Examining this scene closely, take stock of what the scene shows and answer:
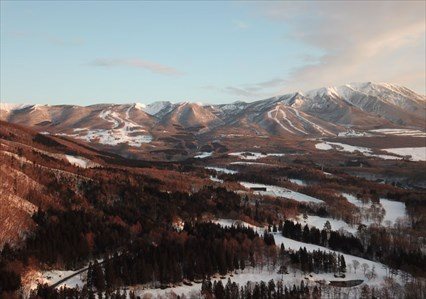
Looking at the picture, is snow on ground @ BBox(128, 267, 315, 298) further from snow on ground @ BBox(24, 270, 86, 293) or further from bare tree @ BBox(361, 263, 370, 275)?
bare tree @ BBox(361, 263, 370, 275)

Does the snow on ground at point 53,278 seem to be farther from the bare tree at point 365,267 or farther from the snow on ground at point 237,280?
the bare tree at point 365,267

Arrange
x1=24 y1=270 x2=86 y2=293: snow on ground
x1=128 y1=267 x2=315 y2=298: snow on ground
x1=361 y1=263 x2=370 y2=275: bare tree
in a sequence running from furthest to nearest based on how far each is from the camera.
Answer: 1. x1=361 y1=263 x2=370 y2=275: bare tree
2. x1=24 y1=270 x2=86 y2=293: snow on ground
3. x1=128 y1=267 x2=315 y2=298: snow on ground

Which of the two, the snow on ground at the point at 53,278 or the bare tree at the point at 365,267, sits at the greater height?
the snow on ground at the point at 53,278

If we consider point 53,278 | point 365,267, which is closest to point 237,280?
point 365,267

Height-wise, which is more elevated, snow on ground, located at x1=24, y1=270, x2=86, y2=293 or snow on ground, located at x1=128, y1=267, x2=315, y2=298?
snow on ground, located at x1=24, y1=270, x2=86, y2=293

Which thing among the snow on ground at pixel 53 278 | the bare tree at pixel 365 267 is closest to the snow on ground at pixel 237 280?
the snow on ground at pixel 53 278

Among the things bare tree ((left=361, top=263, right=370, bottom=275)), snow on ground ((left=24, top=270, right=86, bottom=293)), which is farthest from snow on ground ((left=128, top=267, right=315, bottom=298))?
bare tree ((left=361, top=263, right=370, bottom=275))

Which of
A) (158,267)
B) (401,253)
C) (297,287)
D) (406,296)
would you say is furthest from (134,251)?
(401,253)

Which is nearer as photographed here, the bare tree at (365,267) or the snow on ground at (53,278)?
the snow on ground at (53,278)

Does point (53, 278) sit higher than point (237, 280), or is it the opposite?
point (53, 278)

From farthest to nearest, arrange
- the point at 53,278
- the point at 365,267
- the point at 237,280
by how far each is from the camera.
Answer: the point at 365,267
the point at 237,280
the point at 53,278

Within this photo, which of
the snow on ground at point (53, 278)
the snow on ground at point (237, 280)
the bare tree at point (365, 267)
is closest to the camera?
the snow on ground at point (237, 280)

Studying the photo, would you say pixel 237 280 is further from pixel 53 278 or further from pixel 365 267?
pixel 53 278
